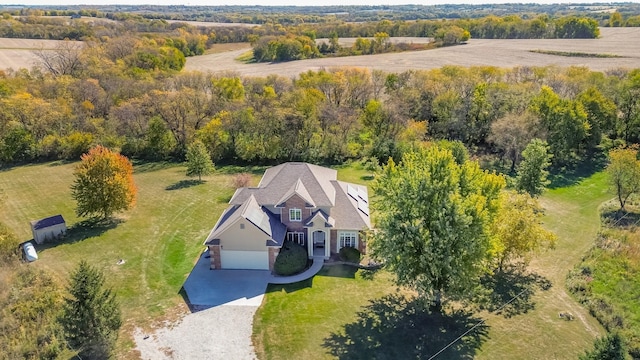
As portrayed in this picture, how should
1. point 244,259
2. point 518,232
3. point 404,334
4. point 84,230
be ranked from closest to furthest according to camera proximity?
point 404,334 → point 518,232 → point 244,259 → point 84,230

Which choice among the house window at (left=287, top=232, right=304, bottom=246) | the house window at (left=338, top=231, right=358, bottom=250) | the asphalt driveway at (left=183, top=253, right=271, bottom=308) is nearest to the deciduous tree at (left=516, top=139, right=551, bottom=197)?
the house window at (left=338, top=231, right=358, bottom=250)

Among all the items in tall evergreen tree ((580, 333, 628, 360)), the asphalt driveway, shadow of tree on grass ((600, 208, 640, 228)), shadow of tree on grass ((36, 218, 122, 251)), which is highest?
tall evergreen tree ((580, 333, 628, 360))

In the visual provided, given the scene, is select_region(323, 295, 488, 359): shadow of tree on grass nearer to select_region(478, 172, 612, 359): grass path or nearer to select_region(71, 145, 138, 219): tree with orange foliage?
select_region(478, 172, 612, 359): grass path

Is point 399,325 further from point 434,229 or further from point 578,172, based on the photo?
point 578,172

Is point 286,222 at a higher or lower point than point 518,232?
lower

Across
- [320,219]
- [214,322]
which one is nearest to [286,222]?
[320,219]

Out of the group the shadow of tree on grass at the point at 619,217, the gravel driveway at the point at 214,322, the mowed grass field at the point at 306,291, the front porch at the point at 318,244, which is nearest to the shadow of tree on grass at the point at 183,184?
the mowed grass field at the point at 306,291
